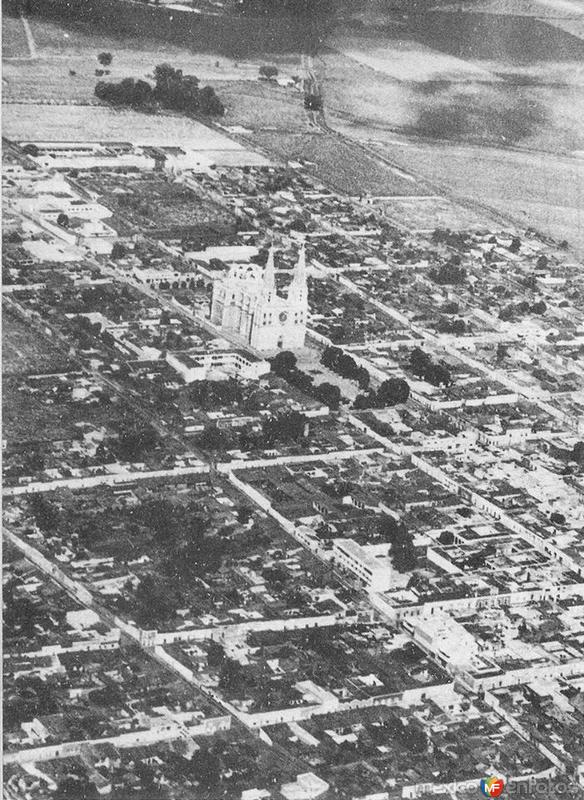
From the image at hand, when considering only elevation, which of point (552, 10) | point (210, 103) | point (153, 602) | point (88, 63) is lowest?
point (153, 602)

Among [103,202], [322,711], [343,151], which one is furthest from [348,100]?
[322,711]

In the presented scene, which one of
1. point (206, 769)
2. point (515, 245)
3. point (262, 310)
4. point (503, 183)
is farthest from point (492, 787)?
point (503, 183)

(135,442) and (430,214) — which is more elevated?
(430,214)

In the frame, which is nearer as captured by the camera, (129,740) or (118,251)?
(129,740)

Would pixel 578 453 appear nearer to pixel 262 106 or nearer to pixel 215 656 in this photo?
pixel 215 656

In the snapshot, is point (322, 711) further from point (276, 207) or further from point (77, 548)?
point (276, 207)

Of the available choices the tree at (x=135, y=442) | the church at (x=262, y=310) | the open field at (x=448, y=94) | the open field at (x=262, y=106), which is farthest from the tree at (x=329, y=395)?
the open field at (x=262, y=106)

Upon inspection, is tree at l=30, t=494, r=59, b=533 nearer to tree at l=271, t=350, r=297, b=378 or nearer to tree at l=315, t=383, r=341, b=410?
tree at l=315, t=383, r=341, b=410

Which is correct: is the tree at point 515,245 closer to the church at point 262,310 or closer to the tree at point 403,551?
the church at point 262,310
